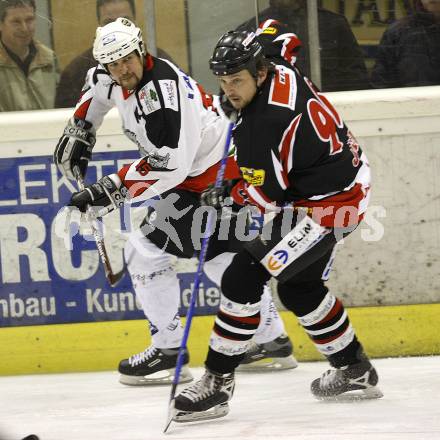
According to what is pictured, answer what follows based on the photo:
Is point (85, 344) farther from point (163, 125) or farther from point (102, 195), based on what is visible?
point (163, 125)

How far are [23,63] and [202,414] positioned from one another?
1.99m

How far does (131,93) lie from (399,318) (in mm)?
1528

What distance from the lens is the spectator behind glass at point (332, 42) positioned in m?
4.71

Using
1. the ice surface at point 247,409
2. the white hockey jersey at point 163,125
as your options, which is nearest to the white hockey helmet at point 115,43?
the white hockey jersey at point 163,125

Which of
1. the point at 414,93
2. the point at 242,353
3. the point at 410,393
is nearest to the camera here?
the point at 242,353

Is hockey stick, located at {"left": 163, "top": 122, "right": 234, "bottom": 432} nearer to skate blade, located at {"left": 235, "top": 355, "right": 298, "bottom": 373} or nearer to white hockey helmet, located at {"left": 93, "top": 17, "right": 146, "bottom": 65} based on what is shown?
white hockey helmet, located at {"left": 93, "top": 17, "right": 146, "bottom": 65}

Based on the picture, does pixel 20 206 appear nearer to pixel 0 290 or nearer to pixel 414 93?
pixel 0 290

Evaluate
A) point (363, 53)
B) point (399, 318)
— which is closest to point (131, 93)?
point (363, 53)

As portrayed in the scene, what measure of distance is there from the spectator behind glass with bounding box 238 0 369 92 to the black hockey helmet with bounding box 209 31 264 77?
1278 mm

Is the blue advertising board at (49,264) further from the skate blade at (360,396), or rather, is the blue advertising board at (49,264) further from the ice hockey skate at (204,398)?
the ice hockey skate at (204,398)

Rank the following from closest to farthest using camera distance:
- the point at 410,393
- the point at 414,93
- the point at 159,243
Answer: the point at 410,393
the point at 159,243
the point at 414,93

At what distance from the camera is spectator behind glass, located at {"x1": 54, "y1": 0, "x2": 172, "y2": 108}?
15.6 ft

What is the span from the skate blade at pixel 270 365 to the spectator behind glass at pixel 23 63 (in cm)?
145

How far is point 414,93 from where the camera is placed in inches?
181
